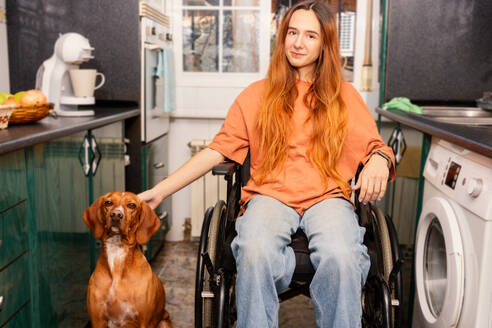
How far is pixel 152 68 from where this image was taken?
8.89ft

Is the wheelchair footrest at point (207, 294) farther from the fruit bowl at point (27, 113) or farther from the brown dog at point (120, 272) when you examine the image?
the fruit bowl at point (27, 113)

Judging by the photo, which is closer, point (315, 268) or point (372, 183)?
point (315, 268)

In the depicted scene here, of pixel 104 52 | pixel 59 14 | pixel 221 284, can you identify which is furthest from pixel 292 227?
pixel 59 14

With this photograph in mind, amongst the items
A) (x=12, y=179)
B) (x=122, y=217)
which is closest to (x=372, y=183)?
(x=122, y=217)

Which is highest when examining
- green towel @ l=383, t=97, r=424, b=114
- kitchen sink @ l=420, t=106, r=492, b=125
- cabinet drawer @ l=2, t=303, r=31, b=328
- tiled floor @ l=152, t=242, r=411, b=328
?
green towel @ l=383, t=97, r=424, b=114

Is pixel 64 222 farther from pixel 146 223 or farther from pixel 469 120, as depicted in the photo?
pixel 469 120

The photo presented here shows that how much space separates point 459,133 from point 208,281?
88 centimetres

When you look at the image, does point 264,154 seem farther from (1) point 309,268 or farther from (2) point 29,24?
(2) point 29,24

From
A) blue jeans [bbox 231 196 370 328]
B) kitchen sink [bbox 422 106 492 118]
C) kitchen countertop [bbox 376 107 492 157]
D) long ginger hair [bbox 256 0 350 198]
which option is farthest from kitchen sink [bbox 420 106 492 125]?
blue jeans [bbox 231 196 370 328]

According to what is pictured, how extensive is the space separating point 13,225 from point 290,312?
1.41 metres

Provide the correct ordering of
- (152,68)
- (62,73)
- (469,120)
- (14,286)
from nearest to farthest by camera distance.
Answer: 1. (14,286)
2. (62,73)
3. (469,120)
4. (152,68)

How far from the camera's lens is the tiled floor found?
235 cm

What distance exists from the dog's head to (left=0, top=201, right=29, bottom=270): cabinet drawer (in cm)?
21

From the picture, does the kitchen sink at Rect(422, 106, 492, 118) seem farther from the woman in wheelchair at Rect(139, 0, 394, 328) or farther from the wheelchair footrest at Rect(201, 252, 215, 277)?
the wheelchair footrest at Rect(201, 252, 215, 277)
